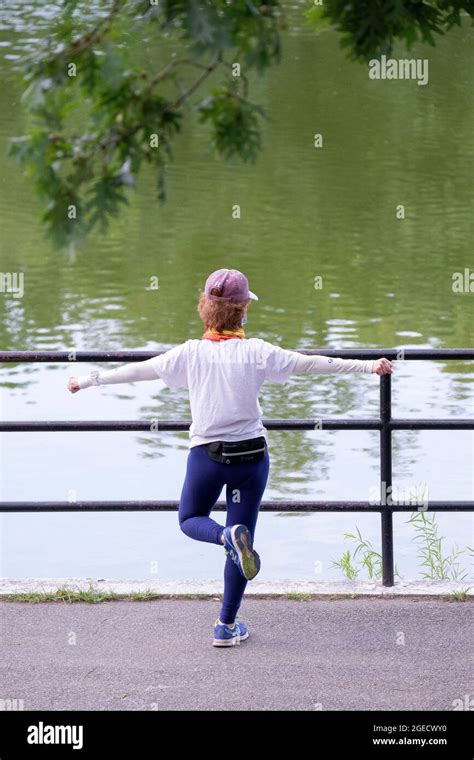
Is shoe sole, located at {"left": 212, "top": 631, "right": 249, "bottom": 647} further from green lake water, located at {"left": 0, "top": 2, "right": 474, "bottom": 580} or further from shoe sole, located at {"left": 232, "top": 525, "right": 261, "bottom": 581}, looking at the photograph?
green lake water, located at {"left": 0, "top": 2, "right": 474, "bottom": 580}

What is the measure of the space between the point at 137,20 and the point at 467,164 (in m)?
34.7

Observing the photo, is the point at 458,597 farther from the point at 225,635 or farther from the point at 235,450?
the point at 235,450

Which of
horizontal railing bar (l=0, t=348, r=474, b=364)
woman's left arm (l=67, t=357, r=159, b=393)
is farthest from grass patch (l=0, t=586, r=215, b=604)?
woman's left arm (l=67, t=357, r=159, b=393)

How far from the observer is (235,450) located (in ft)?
18.5

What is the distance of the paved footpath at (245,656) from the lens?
5.41m

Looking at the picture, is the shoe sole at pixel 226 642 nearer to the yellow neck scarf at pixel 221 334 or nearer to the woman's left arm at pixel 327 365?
the woman's left arm at pixel 327 365

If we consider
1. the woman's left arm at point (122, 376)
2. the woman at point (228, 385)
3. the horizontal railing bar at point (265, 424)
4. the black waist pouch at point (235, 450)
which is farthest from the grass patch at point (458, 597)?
the woman's left arm at point (122, 376)

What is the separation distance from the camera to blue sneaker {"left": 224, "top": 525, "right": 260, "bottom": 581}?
5551 mm

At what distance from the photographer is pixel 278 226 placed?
31.1 metres

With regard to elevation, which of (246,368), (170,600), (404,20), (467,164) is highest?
(467,164)

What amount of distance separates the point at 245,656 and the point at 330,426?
4.28ft

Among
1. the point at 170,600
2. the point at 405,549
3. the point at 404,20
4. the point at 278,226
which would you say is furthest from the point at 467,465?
the point at 278,226
